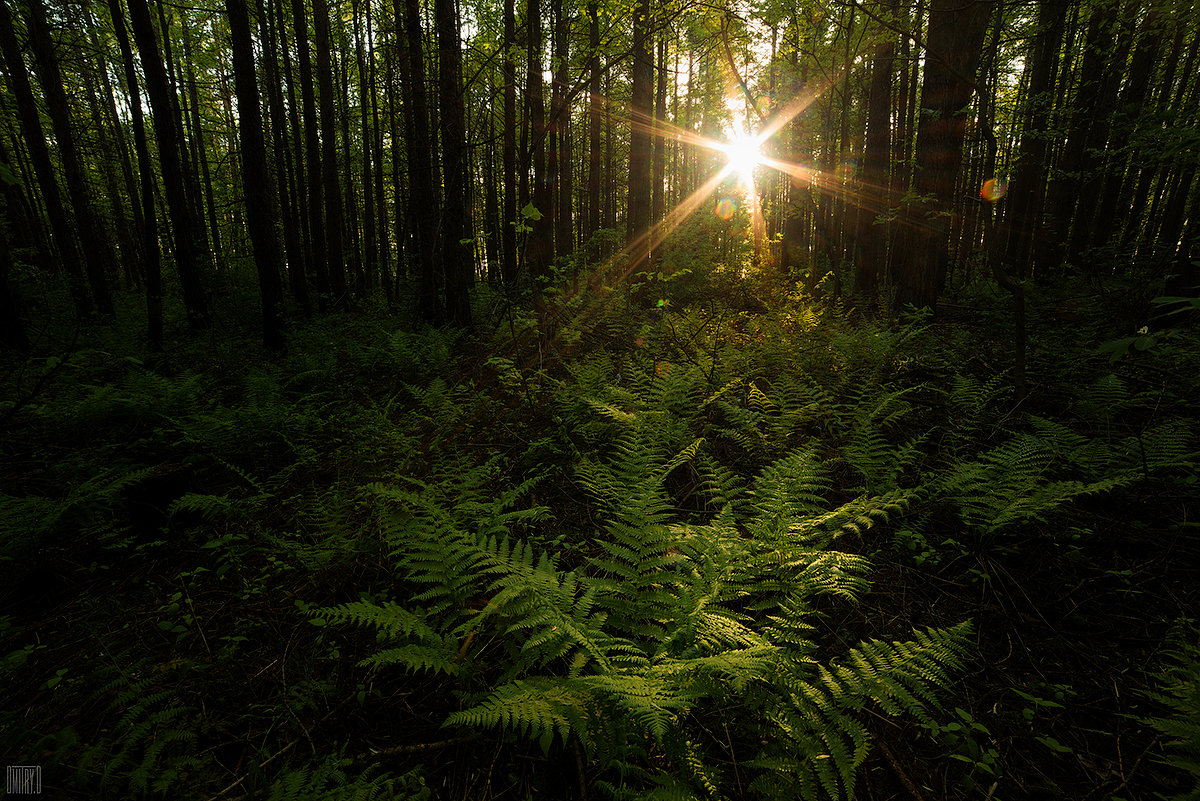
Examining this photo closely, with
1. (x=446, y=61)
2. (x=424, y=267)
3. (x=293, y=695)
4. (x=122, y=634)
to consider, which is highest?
(x=446, y=61)

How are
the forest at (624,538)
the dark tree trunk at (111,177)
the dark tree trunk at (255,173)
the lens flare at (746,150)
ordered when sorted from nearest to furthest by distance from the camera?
the forest at (624,538), the dark tree trunk at (255,173), the lens flare at (746,150), the dark tree trunk at (111,177)

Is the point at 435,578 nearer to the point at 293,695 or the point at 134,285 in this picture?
the point at 293,695

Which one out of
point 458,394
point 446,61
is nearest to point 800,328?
point 458,394

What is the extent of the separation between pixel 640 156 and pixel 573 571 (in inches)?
500

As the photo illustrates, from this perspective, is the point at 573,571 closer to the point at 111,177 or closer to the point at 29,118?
the point at 29,118

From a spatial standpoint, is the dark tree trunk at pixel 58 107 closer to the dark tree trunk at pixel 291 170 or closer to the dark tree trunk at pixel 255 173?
the dark tree trunk at pixel 291 170

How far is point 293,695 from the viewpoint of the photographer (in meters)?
1.91

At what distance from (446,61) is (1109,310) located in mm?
9346

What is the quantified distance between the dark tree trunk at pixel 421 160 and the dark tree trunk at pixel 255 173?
229 cm

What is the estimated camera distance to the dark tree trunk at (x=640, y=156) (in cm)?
1129

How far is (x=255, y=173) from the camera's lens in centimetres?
771

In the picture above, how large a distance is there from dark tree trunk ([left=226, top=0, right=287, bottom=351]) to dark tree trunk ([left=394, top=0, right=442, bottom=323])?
2.29 meters

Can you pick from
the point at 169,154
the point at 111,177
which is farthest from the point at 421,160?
the point at 111,177

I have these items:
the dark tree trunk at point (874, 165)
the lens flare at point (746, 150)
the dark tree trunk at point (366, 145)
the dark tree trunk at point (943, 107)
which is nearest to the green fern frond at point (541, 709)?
the dark tree trunk at point (943, 107)
